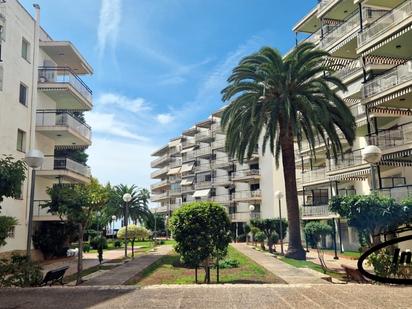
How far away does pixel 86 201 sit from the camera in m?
17.3

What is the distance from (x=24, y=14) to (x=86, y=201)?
1576 cm

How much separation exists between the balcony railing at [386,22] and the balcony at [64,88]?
20.1m

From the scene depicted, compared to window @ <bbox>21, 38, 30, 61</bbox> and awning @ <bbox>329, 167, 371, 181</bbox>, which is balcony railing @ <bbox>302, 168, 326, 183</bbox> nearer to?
awning @ <bbox>329, 167, 371, 181</bbox>

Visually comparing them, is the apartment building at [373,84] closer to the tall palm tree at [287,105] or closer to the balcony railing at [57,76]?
the tall palm tree at [287,105]

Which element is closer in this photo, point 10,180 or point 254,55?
point 10,180

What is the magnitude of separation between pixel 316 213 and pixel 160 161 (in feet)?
211

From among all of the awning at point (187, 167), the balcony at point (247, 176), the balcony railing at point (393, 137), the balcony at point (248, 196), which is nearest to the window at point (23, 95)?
the balcony railing at point (393, 137)

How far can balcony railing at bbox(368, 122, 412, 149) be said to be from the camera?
2474 cm

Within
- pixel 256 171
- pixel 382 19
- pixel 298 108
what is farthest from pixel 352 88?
pixel 256 171

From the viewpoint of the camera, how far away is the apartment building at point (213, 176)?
59.1 metres

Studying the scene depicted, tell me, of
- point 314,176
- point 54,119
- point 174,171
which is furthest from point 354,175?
point 174,171

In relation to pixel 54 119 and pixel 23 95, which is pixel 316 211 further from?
pixel 23 95

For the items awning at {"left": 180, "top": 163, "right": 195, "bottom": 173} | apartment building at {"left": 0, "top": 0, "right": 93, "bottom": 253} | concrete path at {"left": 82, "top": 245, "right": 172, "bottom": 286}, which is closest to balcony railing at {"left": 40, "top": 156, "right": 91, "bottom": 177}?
apartment building at {"left": 0, "top": 0, "right": 93, "bottom": 253}

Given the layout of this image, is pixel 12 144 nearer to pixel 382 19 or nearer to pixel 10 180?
pixel 10 180
